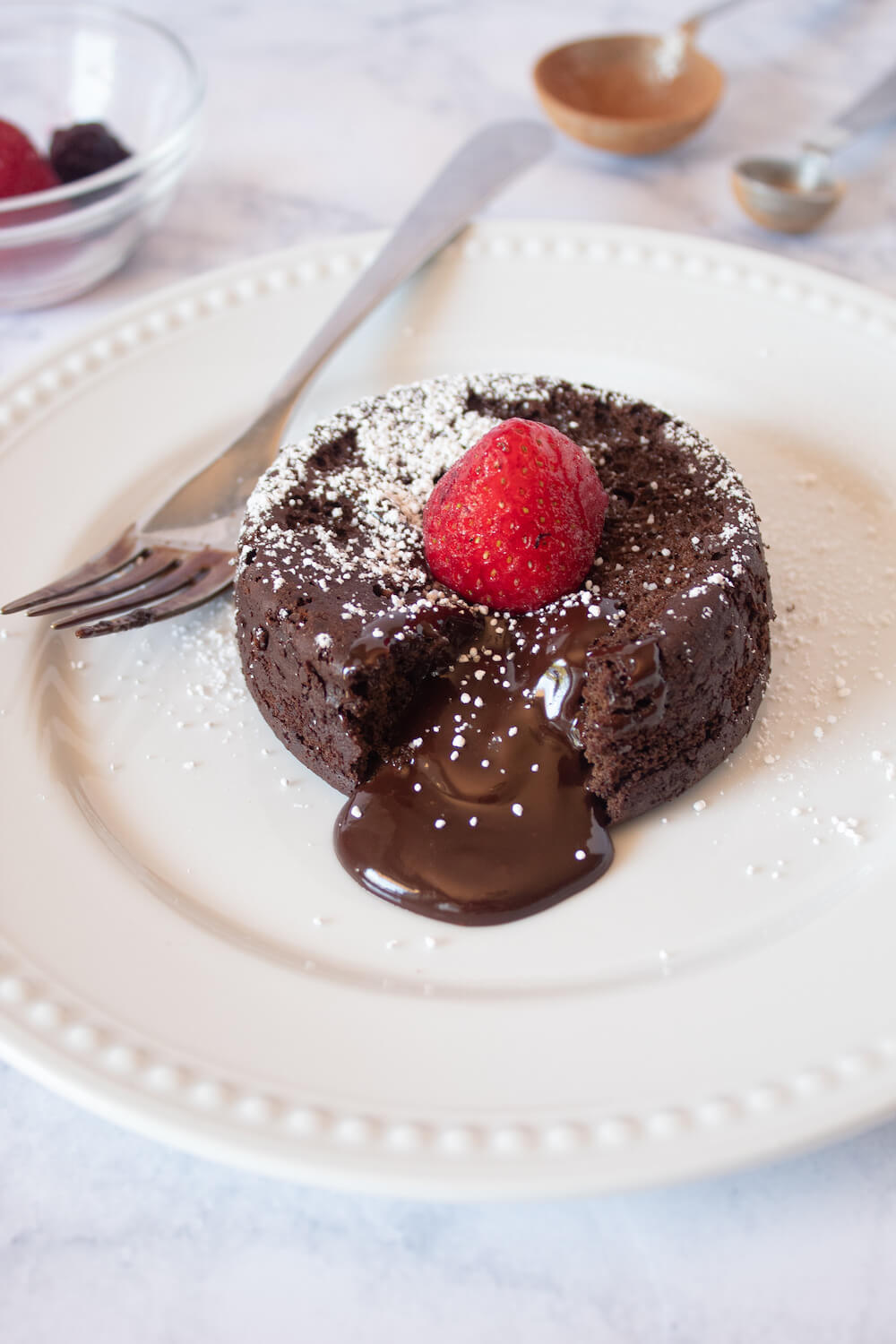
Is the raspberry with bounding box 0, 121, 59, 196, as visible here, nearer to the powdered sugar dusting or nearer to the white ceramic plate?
the white ceramic plate

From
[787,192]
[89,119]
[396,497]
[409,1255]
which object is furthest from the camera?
[89,119]

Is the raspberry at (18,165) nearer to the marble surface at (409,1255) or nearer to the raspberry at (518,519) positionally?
the raspberry at (518,519)

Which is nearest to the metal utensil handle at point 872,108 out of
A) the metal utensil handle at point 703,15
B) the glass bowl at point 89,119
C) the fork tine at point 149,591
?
the metal utensil handle at point 703,15

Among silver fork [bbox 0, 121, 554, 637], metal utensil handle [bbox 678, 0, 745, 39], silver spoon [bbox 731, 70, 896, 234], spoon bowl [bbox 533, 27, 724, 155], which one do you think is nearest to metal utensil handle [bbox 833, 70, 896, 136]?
silver spoon [bbox 731, 70, 896, 234]

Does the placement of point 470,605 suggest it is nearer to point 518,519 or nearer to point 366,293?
point 518,519

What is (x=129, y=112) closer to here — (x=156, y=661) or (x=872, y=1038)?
(x=156, y=661)

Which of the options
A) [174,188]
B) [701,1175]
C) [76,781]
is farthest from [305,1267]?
[174,188]

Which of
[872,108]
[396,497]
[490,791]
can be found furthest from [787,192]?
[490,791]
